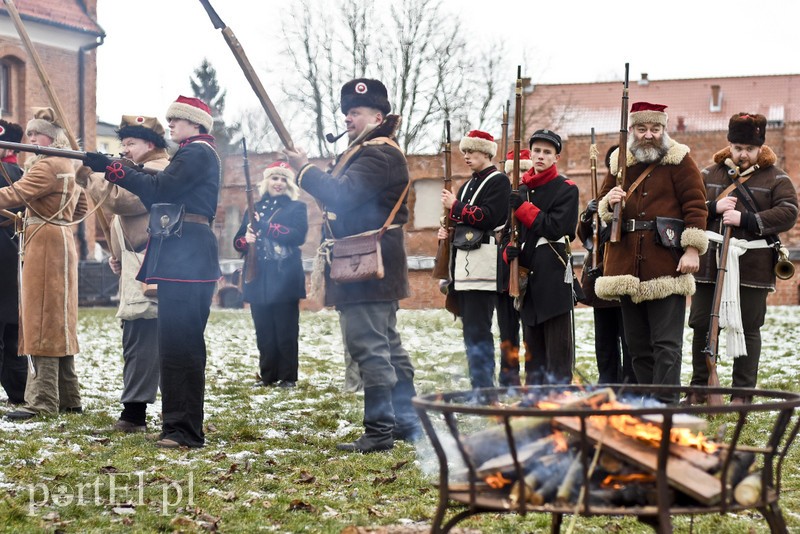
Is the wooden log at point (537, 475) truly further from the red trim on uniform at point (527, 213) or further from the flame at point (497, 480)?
the red trim on uniform at point (527, 213)

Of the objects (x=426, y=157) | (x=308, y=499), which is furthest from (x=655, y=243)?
(x=426, y=157)

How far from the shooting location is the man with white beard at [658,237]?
613 cm

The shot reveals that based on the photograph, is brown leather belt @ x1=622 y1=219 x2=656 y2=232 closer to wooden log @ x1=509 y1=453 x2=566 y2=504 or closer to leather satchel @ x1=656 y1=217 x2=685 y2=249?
leather satchel @ x1=656 y1=217 x2=685 y2=249

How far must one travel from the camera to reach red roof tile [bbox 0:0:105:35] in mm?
28297

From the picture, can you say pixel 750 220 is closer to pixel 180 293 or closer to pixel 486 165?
pixel 486 165

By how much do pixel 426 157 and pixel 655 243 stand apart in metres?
23.1

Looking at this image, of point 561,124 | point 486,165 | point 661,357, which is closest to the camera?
point 661,357

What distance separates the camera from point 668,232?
6.15 meters

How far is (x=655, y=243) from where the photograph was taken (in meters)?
6.21

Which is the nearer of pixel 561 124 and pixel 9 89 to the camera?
pixel 9 89

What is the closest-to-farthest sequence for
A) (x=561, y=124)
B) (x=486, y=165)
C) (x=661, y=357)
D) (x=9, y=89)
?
(x=661, y=357) < (x=486, y=165) < (x=9, y=89) < (x=561, y=124)

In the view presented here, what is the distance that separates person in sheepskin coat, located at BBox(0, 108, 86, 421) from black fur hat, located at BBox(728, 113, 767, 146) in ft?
16.0

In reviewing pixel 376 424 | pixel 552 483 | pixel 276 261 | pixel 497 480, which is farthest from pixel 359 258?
pixel 276 261

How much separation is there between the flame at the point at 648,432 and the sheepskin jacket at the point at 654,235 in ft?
9.62
